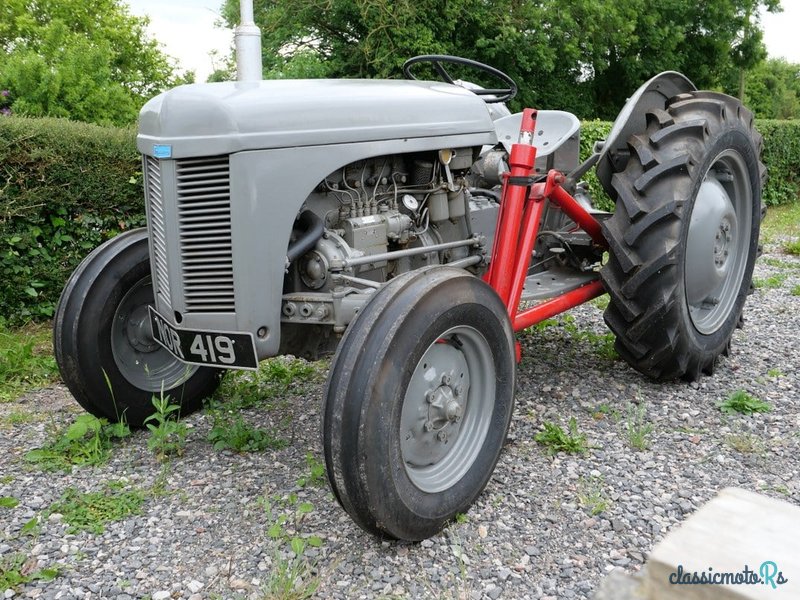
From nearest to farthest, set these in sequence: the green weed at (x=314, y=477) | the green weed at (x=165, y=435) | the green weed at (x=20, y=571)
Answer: the green weed at (x=20, y=571)
the green weed at (x=314, y=477)
the green weed at (x=165, y=435)

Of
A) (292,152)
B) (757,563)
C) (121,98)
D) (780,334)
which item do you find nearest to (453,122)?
(292,152)

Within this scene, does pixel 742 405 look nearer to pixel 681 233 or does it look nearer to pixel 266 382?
pixel 681 233

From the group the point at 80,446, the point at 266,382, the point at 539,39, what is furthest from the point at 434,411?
the point at 539,39

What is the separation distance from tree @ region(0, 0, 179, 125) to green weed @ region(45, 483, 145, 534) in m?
5.95

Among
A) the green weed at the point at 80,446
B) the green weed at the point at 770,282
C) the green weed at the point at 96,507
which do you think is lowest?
the green weed at the point at 770,282

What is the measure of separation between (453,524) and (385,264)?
3.62ft

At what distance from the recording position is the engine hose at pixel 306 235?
9.79 feet

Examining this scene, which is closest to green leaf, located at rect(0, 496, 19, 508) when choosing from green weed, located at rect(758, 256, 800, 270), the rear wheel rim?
the rear wheel rim

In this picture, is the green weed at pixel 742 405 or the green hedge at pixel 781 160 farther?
the green hedge at pixel 781 160

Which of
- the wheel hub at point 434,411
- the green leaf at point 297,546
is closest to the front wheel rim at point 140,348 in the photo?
the green leaf at point 297,546

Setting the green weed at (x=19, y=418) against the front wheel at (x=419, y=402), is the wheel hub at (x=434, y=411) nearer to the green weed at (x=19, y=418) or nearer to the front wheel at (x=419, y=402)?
the front wheel at (x=419, y=402)

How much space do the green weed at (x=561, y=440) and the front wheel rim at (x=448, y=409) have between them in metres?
0.64

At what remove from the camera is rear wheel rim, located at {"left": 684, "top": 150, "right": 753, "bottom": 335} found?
412 centimetres

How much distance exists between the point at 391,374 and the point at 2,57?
10728 millimetres
